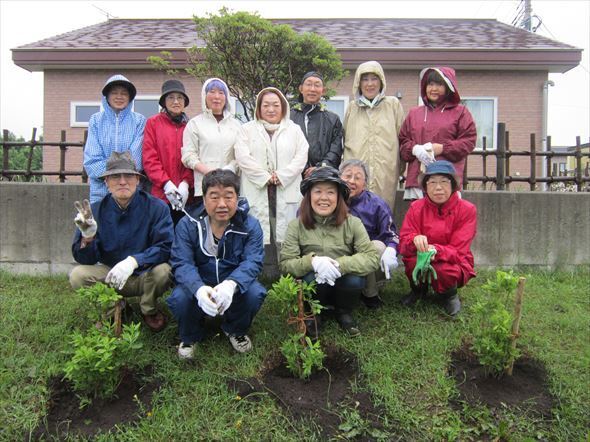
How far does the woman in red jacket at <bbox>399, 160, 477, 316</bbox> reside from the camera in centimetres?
375

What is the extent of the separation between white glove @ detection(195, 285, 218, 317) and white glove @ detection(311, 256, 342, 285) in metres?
0.79

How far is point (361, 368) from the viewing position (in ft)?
10.7

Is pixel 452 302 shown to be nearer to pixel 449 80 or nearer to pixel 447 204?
pixel 447 204

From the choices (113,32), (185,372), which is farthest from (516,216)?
(113,32)

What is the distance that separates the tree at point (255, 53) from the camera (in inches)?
245

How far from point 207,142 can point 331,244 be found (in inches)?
57.1

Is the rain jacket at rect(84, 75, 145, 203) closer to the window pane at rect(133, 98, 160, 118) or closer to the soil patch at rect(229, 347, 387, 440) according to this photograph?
the soil patch at rect(229, 347, 387, 440)

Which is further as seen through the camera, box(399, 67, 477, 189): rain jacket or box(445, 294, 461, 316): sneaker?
box(399, 67, 477, 189): rain jacket

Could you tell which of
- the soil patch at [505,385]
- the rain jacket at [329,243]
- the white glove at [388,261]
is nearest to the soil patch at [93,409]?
the rain jacket at [329,243]

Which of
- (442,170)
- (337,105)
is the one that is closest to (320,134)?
(442,170)

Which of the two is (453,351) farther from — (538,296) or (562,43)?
(562,43)

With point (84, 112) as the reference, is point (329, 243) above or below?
below

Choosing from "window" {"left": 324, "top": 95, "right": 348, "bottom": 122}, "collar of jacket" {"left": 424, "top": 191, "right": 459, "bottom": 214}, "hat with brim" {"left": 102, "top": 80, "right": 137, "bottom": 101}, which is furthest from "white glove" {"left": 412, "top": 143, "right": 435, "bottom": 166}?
"window" {"left": 324, "top": 95, "right": 348, "bottom": 122}

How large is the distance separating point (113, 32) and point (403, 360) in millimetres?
12798
